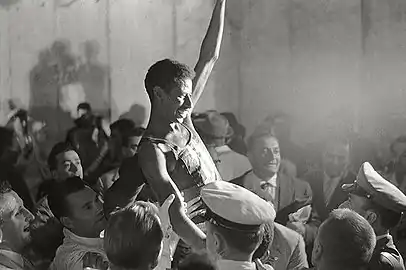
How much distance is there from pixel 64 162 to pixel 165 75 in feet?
1.67

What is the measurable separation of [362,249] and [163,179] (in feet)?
3.03

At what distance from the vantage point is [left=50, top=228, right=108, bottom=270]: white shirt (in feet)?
9.11

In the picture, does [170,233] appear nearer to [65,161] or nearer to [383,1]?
[65,161]

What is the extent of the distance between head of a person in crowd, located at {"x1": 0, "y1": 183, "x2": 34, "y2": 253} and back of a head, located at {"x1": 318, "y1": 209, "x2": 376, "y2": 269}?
116 cm

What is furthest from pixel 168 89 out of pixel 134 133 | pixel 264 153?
pixel 264 153

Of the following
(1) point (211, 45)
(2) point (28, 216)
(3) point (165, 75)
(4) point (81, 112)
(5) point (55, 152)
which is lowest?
(2) point (28, 216)

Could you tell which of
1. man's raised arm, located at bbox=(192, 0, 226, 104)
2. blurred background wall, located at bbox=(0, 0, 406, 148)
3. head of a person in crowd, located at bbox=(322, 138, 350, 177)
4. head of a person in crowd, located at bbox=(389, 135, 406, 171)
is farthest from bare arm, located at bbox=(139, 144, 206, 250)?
head of a person in crowd, located at bbox=(389, 135, 406, 171)

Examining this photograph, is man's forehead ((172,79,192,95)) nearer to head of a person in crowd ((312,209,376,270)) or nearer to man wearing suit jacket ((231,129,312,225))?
man wearing suit jacket ((231,129,312,225))

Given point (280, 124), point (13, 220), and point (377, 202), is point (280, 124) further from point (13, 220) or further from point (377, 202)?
point (13, 220)

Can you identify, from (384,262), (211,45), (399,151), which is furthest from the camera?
(399,151)

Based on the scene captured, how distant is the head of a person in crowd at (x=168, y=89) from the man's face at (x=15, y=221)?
600mm

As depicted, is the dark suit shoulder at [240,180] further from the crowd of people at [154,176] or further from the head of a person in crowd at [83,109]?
the head of a person in crowd at [83,109]

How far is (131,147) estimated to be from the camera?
3004 millimetres

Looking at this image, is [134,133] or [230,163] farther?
[230,163]
